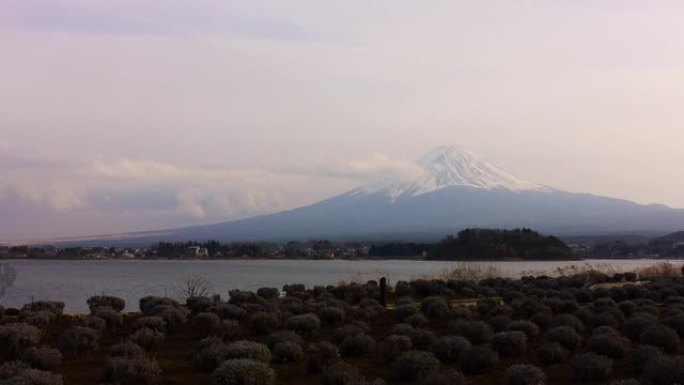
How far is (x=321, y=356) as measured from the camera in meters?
11.7

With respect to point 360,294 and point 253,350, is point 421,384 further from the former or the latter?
point 360,294

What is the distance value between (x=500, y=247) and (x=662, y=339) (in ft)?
270

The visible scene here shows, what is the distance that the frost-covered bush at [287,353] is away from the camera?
12.3 meters

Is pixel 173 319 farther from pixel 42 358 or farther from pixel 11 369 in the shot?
pixel 11 369

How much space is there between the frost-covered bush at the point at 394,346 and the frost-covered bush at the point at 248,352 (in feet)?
5.93

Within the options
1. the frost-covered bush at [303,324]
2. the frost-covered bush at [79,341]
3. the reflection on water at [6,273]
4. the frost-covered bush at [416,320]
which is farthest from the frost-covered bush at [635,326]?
the reflection on water at [6,273]

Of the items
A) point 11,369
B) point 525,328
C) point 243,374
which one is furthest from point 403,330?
point 11,369

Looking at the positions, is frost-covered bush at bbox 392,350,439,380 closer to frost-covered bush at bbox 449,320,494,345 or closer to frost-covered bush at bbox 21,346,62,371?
frost-covered bush at bbox 449,320,494,345

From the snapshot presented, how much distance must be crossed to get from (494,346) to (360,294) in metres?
12.2

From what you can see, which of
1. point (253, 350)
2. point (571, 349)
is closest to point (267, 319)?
point (253, 350)

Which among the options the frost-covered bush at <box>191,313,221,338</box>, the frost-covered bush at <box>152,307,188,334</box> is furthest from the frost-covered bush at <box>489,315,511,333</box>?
the frost-covered bush at <box>152,307,188,334</box>

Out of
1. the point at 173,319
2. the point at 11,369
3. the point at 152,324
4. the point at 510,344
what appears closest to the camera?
the point at 11,369

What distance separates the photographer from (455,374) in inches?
381

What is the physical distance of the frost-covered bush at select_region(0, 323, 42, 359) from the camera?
13.1m
